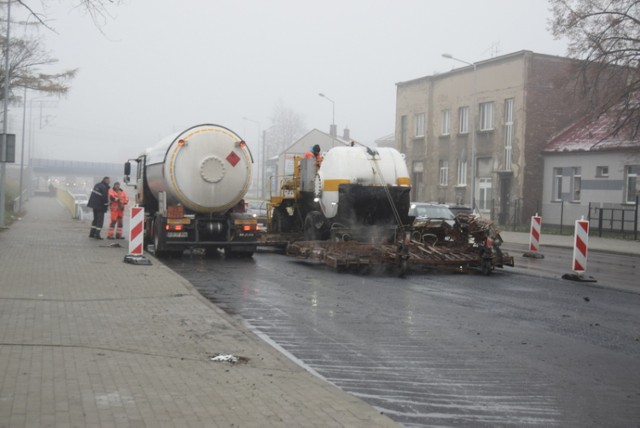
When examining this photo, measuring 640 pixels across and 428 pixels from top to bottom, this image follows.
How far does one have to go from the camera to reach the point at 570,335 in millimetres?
8875

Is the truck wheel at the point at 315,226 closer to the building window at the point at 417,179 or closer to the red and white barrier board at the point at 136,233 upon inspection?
the red and white barrier board at the point at 136,233

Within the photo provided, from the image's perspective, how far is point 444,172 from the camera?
48.7 m

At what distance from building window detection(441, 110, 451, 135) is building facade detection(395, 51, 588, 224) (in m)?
0.07

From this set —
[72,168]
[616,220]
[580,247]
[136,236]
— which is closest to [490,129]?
[616,220]

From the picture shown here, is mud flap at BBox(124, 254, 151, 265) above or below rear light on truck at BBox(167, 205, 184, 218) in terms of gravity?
below

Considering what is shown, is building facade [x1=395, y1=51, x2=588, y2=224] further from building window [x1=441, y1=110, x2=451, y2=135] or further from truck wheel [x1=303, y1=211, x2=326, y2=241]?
truck wheel [x1=303, y1=211, x2=326, y2=241]

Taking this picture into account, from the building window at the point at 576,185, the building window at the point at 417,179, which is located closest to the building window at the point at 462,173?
the building window at the point at 417,179

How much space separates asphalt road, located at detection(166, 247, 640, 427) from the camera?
5953 mm

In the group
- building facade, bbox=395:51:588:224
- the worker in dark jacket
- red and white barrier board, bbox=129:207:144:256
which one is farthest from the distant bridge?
red and white barrier board, bbox=129:207:144:256

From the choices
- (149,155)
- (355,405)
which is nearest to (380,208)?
(149,155)

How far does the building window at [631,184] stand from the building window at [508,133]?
25.7 feet

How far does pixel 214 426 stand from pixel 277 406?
2.22 ft

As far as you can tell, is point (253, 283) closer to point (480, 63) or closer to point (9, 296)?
point (9, 296)

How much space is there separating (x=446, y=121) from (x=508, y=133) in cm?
673
